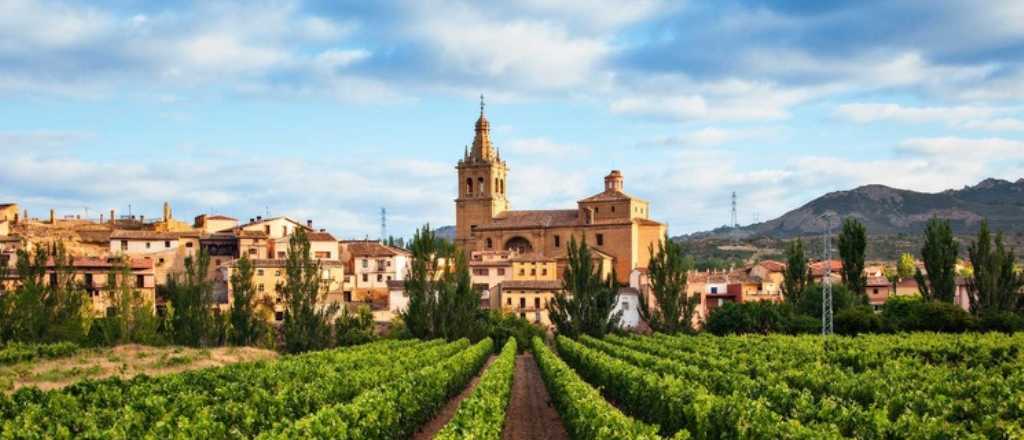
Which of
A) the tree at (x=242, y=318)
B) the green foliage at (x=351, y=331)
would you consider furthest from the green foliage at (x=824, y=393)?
the tree at (x=242, y=318)

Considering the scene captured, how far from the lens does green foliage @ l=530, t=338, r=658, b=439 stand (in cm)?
1584

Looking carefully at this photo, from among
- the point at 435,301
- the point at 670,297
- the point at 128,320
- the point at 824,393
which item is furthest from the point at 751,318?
the point at 824,393

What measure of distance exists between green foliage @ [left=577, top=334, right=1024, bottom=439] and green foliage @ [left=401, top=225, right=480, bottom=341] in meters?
20.3

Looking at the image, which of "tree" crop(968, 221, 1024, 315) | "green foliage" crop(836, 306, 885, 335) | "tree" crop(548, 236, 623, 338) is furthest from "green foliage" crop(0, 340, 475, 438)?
"tree" crop(968, 221, 1024, 315)

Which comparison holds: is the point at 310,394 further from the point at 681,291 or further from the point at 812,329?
the point at 812,329

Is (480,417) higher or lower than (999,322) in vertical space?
higher

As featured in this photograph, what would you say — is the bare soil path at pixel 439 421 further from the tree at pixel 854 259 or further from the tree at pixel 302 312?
the tree at pixel 854 259

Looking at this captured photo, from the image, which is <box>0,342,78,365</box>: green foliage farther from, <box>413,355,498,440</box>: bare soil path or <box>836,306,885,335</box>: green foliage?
<box>836,306,885,335</box>: green foliage

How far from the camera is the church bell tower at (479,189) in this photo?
11344 cm

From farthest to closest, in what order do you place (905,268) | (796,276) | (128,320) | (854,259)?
(905,268) → (796,276) → (854,259) → (128,320)

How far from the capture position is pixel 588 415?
1889 centimetres

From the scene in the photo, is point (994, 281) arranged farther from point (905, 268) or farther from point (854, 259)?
point (905, 268)

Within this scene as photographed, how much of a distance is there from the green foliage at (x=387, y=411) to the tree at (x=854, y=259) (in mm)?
44514

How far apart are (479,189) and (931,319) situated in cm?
6510
